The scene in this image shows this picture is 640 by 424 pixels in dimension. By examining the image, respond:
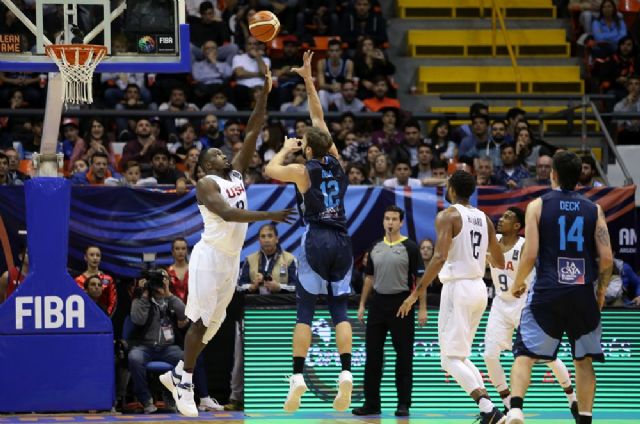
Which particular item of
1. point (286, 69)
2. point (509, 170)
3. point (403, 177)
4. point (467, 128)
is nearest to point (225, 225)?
point (403, 177)

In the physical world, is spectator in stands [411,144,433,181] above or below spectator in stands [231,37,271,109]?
below

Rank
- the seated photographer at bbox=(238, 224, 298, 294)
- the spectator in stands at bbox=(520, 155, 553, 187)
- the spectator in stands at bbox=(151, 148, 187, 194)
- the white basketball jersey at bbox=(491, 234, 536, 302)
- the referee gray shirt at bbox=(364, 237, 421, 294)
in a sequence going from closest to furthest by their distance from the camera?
the white basketball jersey at bbox=(491, 234, 536, 302) → the referee gray shirt at bbox=(364, 237, 421, 294) → the seated photographer at bbox=(238, 224, 298, 294) → the spectator in stands at bbox=(151, 148, 187, 194) → the spectator in stands at bbox=(520, 155, 553, 187)

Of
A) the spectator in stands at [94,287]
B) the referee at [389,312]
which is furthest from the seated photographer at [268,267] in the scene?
the spectator in stands at [94,287]

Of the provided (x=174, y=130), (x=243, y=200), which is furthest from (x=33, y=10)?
(x=174, y=130)

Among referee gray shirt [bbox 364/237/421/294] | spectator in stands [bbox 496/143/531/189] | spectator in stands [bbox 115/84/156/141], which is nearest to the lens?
referee gray shirt [bbox 364/237/421/294]

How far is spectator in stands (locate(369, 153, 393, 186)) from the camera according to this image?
18.0 m

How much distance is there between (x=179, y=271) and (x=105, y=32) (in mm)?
3537

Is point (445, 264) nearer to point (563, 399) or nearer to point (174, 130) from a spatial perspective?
point (563, 399)

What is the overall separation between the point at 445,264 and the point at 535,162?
21.0ft

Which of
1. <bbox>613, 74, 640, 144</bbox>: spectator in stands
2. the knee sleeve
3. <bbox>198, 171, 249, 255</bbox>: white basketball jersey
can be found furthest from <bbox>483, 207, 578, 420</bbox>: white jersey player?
<bbox>613, 74, 640, 144</bbox>: spectator in stands

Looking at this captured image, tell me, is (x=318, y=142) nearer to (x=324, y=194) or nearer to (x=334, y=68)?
(x=324, y=194)

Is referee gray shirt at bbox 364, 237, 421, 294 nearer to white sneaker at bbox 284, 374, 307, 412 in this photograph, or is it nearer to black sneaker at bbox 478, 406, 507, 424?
black sneaker at bbox 478, 406, 507, 424

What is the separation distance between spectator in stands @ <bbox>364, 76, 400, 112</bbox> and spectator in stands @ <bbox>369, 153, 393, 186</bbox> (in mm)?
3064

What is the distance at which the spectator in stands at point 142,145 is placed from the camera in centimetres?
A: 1814
